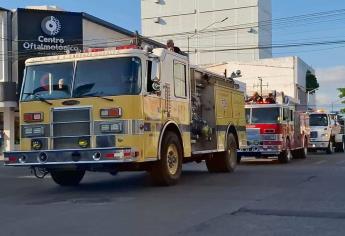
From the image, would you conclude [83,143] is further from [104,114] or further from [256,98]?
[256,98]

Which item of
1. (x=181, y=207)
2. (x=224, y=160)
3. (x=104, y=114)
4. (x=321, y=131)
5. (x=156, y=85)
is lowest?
(x=181, y=207)

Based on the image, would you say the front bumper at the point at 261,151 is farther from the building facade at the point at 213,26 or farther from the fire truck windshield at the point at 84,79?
the building facade at the point at 213,26

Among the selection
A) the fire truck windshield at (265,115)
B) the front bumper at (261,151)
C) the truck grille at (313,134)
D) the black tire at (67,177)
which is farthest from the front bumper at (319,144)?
the black tire at (67,177)

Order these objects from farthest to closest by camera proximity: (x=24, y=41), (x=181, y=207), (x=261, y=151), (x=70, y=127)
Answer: (x=24, y=41)
(x=261, y=151)
(x=70, y=127)
(x=181, y=207)

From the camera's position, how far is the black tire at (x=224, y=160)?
17.8 meters

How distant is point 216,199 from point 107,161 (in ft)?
7.64

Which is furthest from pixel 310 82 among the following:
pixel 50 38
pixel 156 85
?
pixel 156 85

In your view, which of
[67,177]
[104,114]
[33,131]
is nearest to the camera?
[104,114]

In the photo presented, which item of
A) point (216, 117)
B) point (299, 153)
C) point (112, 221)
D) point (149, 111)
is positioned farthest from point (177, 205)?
point (299, 153)

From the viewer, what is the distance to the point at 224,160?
1775 cm

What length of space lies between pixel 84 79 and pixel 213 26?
221 feet

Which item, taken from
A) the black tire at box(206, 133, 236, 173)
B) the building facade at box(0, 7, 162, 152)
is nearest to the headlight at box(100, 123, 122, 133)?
the black tire at box(206, 133, 236, 173)

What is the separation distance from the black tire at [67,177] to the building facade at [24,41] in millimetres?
19966

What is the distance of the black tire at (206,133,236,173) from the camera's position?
17.8 m
